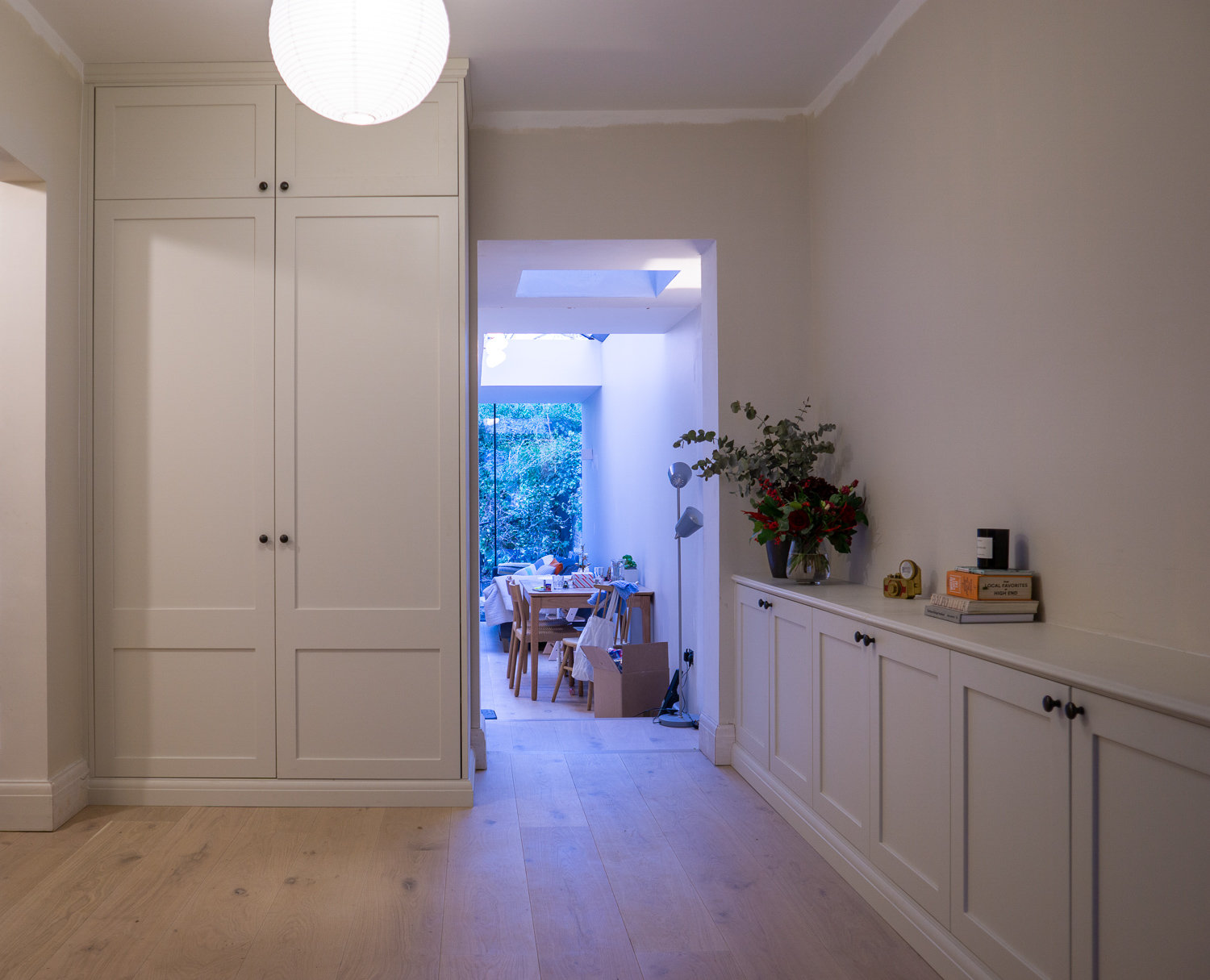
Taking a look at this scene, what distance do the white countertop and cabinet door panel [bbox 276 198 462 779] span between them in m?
1.50

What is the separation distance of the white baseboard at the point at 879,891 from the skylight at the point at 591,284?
2886 mm

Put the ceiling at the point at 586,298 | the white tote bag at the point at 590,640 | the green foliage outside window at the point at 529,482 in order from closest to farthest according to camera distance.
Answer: the ceiling at the point at 586,298 → the white tote bag at the point at 590,640 → the green foliage outside window at the point at 529,482

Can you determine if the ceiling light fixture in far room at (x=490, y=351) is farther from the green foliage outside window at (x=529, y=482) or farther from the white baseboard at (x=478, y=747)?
the white baseboard at (x=478, y=747)

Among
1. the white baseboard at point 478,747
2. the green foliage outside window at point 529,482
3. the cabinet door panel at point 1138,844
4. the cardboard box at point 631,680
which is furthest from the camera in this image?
the green foliage outside window at point 529,482

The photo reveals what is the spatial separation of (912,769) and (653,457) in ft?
15.7

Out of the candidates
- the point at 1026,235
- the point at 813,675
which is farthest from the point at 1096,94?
the point at 813,675

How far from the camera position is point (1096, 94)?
2.02 metres

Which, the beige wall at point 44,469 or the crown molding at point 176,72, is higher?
the crown molding at point 176,72

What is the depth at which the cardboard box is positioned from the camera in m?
5.53

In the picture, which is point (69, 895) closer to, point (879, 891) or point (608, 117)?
point (879, 891)

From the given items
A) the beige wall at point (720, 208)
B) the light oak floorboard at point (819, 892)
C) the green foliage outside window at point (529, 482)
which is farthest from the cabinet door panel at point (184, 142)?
the green foliage outside window at point (529, 482)

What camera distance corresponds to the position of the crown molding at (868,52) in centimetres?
290

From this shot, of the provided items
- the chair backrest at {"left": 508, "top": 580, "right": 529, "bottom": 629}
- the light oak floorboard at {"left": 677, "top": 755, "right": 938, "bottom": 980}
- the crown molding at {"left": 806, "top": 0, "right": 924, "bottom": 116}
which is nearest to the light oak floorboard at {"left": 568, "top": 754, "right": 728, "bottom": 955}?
the light oak floorboard at {"left": 677, "top": 755, "right": 938, "bottom": 980}

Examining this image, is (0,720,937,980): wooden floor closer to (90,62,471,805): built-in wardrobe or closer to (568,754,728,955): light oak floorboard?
(568,754,728,955): light oak floorboard
